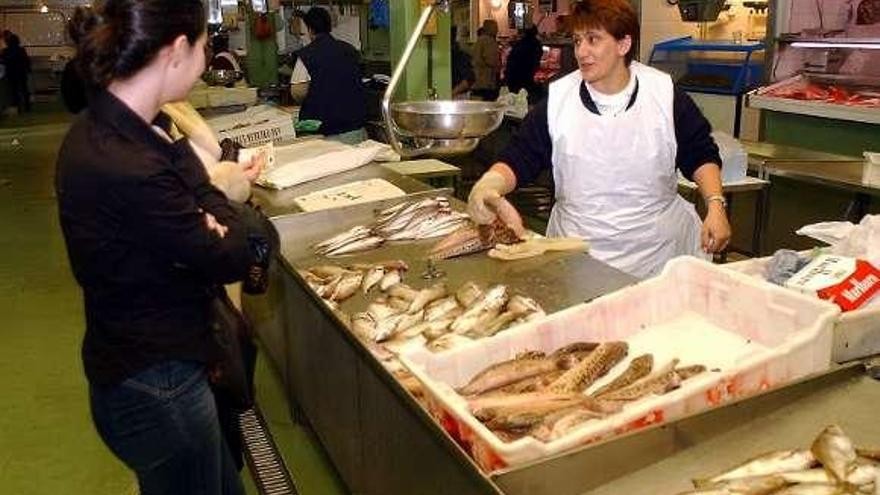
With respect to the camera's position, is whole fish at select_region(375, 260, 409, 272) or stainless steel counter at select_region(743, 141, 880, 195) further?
stainless steel counter at select_region(743, 141, 880, 195)

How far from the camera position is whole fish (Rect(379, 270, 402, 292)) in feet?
9.41

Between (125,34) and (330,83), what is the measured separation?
4.55 metres

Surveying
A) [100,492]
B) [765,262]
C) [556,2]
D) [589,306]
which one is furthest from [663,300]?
[556,2]

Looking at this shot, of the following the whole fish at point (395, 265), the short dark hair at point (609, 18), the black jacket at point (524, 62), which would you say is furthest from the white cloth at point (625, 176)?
the black jacket at point (524, 62)

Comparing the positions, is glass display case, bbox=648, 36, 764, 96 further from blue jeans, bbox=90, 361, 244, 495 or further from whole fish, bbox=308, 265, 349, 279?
blue jeans, bbox=90, 361, 244, 495

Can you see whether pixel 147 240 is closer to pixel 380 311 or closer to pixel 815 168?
pixel 380 311

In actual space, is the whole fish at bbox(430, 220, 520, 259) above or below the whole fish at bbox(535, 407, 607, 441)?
below

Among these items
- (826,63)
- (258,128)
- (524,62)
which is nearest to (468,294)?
(258,128)

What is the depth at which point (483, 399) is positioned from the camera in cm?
168

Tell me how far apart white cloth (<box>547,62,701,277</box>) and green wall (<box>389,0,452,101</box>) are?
2360mm

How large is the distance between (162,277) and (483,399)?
74 cm

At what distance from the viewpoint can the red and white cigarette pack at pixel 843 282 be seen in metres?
1.98

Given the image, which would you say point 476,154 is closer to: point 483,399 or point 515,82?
point 515,82

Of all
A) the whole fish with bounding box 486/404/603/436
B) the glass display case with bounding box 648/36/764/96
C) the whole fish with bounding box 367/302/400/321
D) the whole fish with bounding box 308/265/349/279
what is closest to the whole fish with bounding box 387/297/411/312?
the whole fish with bounding box 367/302/400/321
